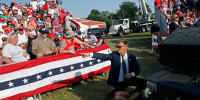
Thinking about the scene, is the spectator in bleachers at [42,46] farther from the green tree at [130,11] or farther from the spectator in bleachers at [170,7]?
the green tree at [130,11]

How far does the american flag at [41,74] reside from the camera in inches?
144

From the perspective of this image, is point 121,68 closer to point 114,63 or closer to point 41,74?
point 114,63

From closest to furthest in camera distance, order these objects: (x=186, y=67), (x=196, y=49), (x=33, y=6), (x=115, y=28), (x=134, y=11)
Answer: (x=196, y=49)
(x=186, y=67)
(x=33, y=6)
(x=115, y=28)
(x=134, y=11)

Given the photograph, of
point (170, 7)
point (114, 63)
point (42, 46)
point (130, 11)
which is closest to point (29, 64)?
point (42, 46)

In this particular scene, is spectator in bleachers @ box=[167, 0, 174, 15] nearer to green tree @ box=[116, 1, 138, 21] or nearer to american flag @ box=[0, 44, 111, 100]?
american flag @ box=[0, 44, 111, 100]

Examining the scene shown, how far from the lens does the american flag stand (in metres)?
3.66

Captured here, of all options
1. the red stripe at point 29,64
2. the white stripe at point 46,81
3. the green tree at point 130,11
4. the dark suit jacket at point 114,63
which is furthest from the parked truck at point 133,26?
the green tree at point 130,11

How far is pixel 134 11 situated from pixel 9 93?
82.5 metres

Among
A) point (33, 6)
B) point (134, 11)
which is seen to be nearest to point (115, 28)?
point (33, 6)

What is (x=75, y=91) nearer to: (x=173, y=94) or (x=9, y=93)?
(x=9, y=93)

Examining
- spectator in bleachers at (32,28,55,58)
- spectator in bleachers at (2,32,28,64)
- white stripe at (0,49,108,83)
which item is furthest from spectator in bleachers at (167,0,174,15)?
spectator in bleachers at (2,32,28,64)

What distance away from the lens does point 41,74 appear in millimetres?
4152

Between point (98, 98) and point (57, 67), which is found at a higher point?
point (57, 67)

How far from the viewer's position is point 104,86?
193 inches
